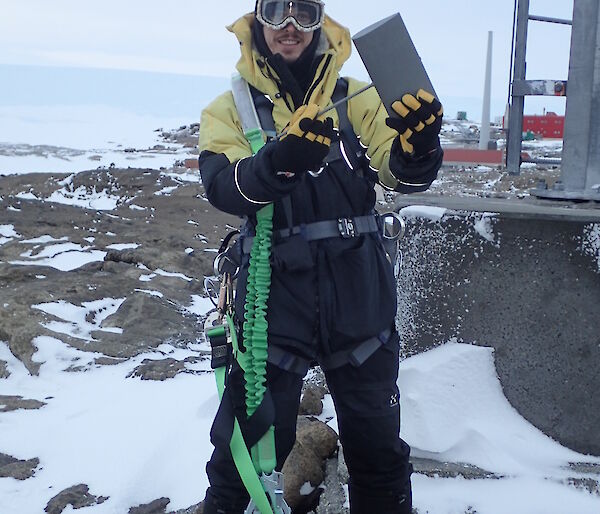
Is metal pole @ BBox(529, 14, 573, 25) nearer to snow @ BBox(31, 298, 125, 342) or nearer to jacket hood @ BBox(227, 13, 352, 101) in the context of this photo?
jacket hood @ BBox(227, 13, 352, 101)

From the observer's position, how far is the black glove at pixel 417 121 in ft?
6.41

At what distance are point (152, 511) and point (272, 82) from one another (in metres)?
2.10

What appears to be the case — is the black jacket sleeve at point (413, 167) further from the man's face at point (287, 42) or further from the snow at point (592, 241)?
the snow at point (592, 241)

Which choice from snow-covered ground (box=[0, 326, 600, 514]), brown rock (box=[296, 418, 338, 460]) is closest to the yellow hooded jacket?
snow-covered ground (box=[0, 326, 600, 514])

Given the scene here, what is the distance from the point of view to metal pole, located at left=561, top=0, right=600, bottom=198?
333 centimetres

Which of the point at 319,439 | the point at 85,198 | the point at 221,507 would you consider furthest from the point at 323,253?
the point at 85,198

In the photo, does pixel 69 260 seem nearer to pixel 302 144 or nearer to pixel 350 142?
pixel 350 142

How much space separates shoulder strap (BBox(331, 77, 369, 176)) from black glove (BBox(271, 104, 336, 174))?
253 mm

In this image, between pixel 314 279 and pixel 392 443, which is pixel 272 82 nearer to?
pixel 314 279

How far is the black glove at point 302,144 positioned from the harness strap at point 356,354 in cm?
59

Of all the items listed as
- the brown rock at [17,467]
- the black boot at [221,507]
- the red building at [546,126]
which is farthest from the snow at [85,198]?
the red building at [546,126]

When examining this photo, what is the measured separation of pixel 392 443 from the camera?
7.29ft

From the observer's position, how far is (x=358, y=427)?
221 cm

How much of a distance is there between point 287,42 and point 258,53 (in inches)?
3.8
